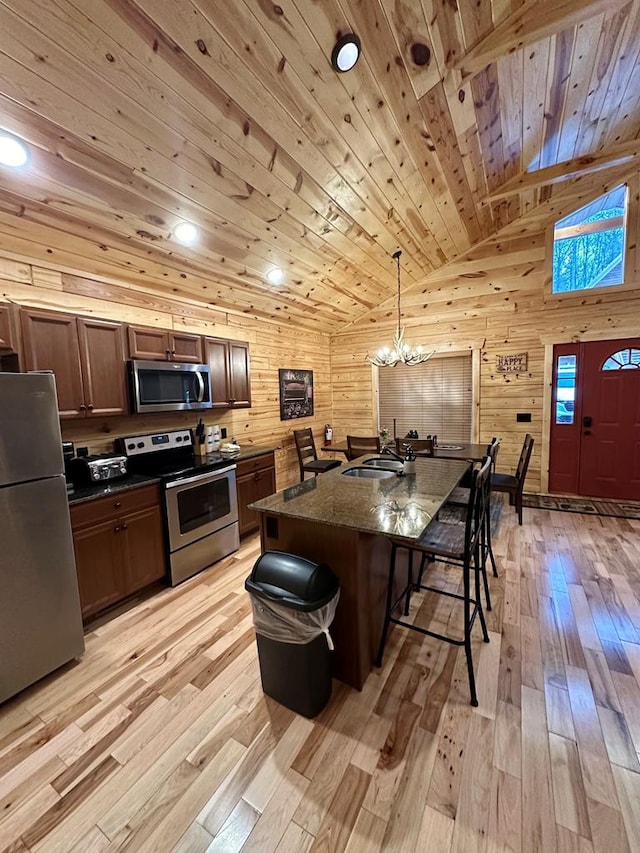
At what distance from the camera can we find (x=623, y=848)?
3.79 ft

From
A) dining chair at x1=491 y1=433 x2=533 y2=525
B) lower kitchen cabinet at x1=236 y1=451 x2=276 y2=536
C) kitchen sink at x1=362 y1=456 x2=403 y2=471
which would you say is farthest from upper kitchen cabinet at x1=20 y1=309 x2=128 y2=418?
dining chair at x1=491 y1=433 x2=533 y2=525

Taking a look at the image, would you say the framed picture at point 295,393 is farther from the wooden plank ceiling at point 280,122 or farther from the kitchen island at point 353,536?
the kitchen island at point 353,536

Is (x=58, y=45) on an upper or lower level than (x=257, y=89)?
lower

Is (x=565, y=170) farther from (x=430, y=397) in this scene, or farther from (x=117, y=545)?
(x=117, y=545)

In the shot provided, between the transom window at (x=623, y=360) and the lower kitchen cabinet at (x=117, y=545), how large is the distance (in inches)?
209

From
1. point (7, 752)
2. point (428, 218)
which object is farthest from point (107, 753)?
point (428, 218)

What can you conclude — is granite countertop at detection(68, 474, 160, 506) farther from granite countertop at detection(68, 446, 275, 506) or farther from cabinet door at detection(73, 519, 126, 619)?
cabinet door at detection(73, 519, 126, 619)

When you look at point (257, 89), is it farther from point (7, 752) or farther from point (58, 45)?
point (7, 752)

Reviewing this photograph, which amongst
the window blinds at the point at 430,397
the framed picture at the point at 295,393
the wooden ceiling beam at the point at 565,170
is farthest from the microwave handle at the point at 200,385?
the wooden ceiling beam at the point at 565,170

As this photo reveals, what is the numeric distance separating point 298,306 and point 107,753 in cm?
442

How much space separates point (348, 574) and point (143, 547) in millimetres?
1722

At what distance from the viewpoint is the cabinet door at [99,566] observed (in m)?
2.24

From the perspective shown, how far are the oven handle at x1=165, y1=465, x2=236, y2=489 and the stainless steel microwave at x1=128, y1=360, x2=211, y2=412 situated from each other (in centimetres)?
62

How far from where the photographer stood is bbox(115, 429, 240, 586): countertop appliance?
280 centimetres
